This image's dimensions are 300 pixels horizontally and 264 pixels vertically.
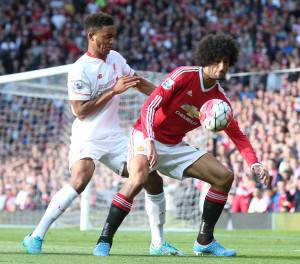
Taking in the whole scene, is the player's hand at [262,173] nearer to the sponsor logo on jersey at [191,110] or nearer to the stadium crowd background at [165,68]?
the sponsor logo on jersey at [191,110]

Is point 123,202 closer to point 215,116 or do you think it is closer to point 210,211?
point 210,211

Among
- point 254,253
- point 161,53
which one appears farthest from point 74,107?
point 161,53

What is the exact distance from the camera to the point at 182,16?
28797 mm

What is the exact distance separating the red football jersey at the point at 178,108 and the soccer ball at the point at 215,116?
158 mm

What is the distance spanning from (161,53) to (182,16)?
1.82m

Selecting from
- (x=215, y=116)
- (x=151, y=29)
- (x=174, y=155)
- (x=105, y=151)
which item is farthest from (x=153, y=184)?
(x=151, y=29)

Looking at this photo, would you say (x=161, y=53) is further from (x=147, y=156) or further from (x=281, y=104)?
(x=147, y=156)

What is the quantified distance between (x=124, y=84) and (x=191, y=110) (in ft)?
2.27

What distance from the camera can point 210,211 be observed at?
29.4 ft

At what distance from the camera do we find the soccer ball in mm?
8586

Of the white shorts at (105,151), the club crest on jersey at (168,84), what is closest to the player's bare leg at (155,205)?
the white shorts at (105,151)

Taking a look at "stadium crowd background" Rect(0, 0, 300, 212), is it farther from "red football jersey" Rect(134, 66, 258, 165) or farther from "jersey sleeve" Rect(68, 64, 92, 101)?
"jersey sleeve" Rect(68, 64, 92, 101)

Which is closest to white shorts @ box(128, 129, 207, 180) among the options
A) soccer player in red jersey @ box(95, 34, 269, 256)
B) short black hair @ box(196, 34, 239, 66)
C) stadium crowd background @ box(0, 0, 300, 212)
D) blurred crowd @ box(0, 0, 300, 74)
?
soccer player in red jersey @ box(95, 34, 269, 256)

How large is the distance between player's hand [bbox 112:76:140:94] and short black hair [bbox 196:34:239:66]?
64 centimetres
